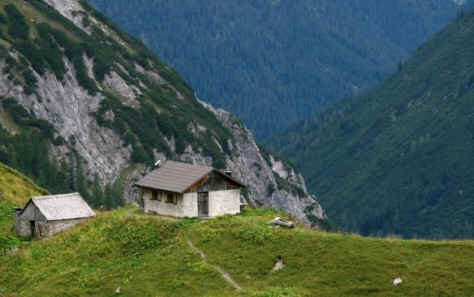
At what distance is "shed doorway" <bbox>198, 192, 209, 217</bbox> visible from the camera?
81.8m

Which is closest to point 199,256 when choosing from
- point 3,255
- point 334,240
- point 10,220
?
point 334,240

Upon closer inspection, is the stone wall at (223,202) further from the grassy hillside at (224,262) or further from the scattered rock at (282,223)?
the scattered rock at (282,223)

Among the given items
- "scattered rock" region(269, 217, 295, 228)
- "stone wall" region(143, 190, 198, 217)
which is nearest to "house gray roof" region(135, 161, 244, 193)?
"stone wall" region(143, 190, 198, 217)

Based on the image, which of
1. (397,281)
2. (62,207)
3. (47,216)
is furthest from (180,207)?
(397,281)

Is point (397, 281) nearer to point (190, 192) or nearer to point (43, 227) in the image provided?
point (190, 192)

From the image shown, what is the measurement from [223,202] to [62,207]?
48.6 feet

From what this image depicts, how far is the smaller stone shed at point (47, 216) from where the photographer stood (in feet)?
275

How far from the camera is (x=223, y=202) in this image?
3282 inches

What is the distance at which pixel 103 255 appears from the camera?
245 ft

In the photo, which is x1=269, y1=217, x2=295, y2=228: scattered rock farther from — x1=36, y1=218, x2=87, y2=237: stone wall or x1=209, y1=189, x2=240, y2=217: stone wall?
x1=36, y1=218, x2=87, y2=237: stone wall

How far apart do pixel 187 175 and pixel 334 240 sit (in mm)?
20108

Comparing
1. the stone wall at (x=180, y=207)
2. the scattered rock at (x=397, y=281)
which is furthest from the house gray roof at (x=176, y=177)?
the scattered rock at (x=397, y=281)

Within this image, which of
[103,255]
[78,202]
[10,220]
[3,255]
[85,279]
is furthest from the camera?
[10,220]

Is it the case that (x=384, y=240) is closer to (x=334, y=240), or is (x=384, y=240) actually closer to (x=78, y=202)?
(x=334, y=240)
